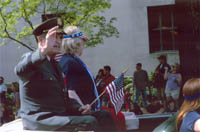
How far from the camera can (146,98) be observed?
10.8 ft

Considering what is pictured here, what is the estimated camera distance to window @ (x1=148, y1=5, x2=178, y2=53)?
Answer: 3295mm

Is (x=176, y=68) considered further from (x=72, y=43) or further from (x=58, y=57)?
(x=58, y=57)

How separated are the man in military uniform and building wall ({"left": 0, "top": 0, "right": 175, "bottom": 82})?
2.87 feet

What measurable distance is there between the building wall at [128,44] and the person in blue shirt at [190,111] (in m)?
0.81

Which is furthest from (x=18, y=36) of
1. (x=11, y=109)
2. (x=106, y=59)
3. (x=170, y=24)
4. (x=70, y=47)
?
(x=170, y=24)

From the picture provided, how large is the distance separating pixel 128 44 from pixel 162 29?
352 millimetres

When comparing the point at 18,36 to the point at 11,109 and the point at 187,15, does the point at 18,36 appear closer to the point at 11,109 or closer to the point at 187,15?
the point at 11,109

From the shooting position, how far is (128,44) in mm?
3402

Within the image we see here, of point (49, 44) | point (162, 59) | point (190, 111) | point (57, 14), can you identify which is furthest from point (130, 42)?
point (49, 44)

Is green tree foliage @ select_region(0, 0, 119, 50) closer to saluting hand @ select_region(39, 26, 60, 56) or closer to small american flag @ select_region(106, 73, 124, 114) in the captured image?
small american flag @ select_region(106, 73, 124, 114)

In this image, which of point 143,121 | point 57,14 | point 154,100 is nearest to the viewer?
point 143,121

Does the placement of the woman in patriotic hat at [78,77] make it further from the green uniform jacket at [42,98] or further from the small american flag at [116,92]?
the green uniform jacket at [42,98]

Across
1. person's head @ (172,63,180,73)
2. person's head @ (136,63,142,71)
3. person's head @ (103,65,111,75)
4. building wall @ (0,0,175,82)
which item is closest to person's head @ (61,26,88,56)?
building wall @ (0,0,175,82)

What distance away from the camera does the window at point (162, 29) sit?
10.8 feet
